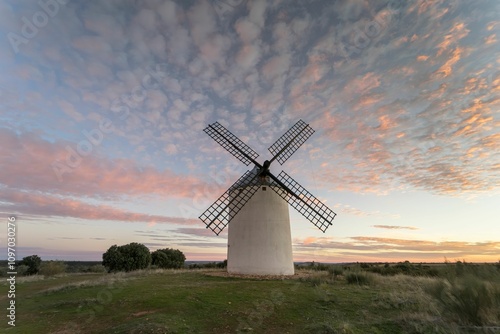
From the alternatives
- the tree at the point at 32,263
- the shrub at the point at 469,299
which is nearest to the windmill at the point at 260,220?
the shrub at the point at 469,299

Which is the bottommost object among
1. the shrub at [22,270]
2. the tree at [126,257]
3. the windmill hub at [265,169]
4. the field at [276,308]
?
the field at [276,308]

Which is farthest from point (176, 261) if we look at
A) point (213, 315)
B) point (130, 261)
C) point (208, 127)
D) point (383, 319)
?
point (383, 319)

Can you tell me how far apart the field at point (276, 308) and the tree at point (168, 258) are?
1029 inches

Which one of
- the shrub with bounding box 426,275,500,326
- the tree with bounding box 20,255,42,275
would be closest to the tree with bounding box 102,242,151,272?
the tree with bounding box 20,255,42,275

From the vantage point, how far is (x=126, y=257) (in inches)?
1373

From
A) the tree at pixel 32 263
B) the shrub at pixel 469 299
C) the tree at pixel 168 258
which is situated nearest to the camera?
the shrub at pixel 469 299

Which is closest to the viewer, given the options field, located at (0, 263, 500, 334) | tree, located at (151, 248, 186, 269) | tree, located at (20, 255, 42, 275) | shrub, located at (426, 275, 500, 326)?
shrub, located at (426, 275, 500, 326)

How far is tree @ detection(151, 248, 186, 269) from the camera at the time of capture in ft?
136

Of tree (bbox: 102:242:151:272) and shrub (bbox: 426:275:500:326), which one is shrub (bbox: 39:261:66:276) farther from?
shrub (bbox: 426:275:500:326)

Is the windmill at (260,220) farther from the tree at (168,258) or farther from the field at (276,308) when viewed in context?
the tree at (168,258)

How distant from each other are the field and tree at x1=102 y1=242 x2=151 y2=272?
1901 centimetres

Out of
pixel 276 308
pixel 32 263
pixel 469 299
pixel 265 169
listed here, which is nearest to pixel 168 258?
pixel 32 263

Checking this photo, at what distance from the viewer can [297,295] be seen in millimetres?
13367

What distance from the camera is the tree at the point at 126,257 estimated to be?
34.3m
